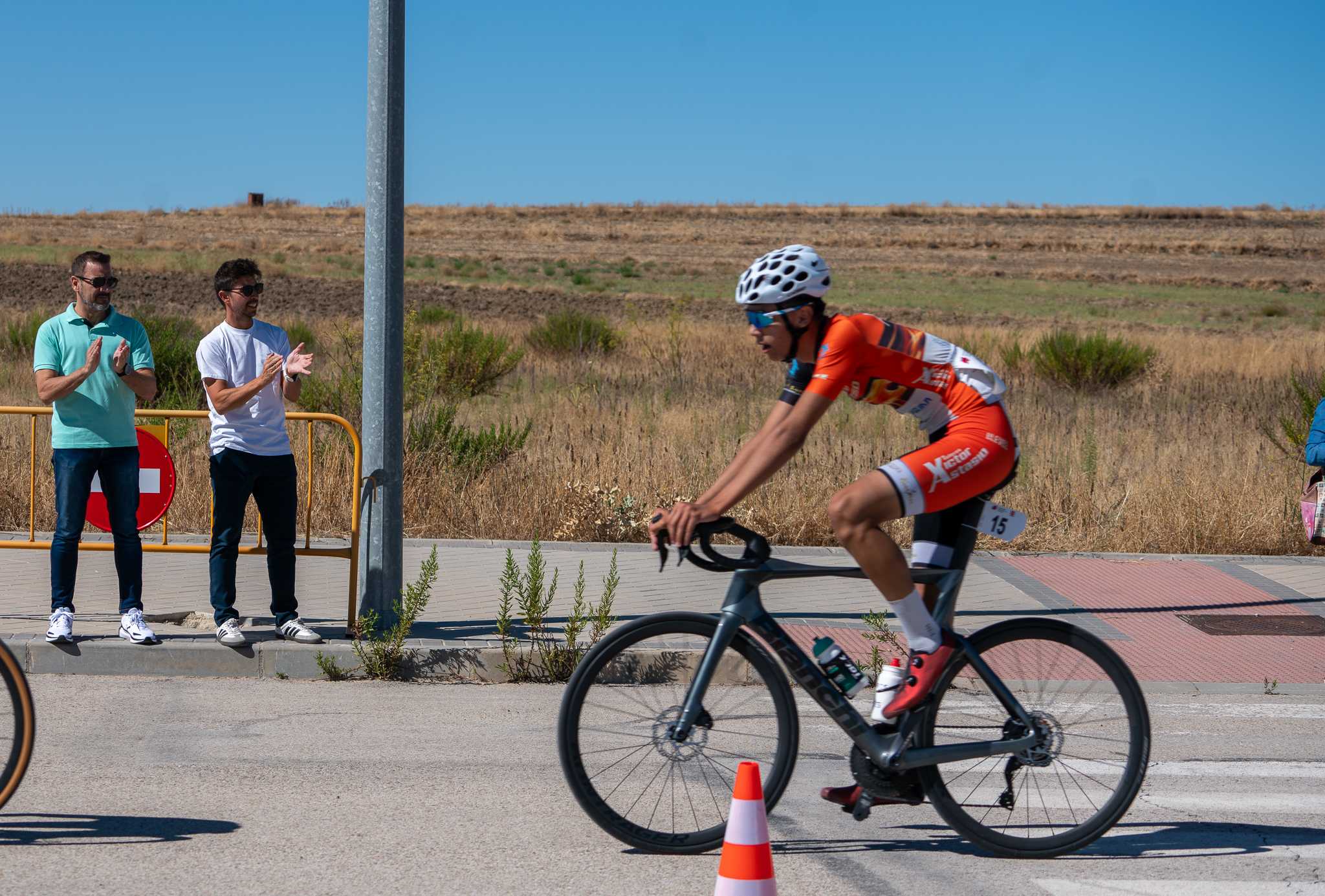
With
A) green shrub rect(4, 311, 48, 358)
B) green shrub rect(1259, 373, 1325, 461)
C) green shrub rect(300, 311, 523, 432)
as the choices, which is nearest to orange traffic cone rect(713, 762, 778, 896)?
green shrub rect(300, 311, 523, 432)

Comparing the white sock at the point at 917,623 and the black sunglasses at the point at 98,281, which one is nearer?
the white sock at the point at 917,623

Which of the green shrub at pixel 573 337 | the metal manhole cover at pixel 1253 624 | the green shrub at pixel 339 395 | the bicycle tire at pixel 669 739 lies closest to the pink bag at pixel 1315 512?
the metal manhole cover at pixel 1253 624

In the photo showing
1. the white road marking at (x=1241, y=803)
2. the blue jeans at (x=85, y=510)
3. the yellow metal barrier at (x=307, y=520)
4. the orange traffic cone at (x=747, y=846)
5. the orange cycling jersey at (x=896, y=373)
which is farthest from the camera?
the yellow metal barrier at (x=307, y=520)

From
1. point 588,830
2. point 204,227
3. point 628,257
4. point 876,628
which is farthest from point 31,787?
point 204,227

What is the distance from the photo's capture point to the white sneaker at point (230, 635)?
734cm

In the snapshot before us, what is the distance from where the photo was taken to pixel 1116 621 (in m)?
8.50

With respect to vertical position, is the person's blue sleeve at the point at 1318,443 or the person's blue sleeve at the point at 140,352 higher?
the person's blue sleeve at the point at 140,352

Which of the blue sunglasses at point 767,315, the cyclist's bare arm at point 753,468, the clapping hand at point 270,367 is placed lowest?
the cyclist's bare arm at point 753,468

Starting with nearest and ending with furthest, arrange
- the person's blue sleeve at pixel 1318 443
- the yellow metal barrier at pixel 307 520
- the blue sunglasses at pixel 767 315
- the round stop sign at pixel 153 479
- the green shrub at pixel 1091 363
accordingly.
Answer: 1. the blue sunglasses at pixel 767 315
2. the yellow metal barrier at pixel 307 520
3. the person's blue sleeve at pixel 1318 443
4. the round stop sign at pixel 153 479
5. the green shrub at pixel 1091 363

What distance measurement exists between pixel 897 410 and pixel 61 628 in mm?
4683

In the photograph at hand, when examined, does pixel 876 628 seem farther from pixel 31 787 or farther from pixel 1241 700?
pixel 31 787

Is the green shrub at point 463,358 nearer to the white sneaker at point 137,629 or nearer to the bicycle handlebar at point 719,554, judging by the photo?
the white sneaker at point 137,629

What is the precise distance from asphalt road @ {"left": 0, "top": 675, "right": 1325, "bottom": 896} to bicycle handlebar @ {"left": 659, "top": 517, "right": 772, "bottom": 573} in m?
0.96

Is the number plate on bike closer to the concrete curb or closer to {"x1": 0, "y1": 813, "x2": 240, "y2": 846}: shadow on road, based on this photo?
{"x1": 0, "y1": 813, "x2": 240, "y2": 846}: shadow on road
